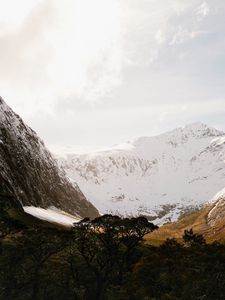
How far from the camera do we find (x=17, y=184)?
188500mm

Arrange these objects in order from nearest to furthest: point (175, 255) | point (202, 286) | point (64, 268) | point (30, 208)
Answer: point (202, 286)
point (64, 268)
point (175, 255)
point (30, 208)

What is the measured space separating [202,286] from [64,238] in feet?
81.7

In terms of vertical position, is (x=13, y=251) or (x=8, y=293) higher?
(x=13, y=251)

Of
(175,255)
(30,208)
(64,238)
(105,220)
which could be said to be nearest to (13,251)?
(64,238)

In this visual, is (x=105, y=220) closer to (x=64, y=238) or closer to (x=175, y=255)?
(x=64, y=238)

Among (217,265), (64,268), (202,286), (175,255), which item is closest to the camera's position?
(202,286)

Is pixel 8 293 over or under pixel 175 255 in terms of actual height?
under

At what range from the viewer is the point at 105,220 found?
81312mm

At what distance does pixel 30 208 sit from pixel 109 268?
113m

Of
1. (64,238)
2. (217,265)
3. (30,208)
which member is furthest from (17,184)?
(217,265)

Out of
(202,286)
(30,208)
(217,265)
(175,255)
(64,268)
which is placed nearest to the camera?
(202,286)

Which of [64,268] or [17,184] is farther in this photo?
[17,184]

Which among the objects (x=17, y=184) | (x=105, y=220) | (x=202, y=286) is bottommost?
(x=202, y=286)

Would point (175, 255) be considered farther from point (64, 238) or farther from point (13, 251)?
point (13, 251)
